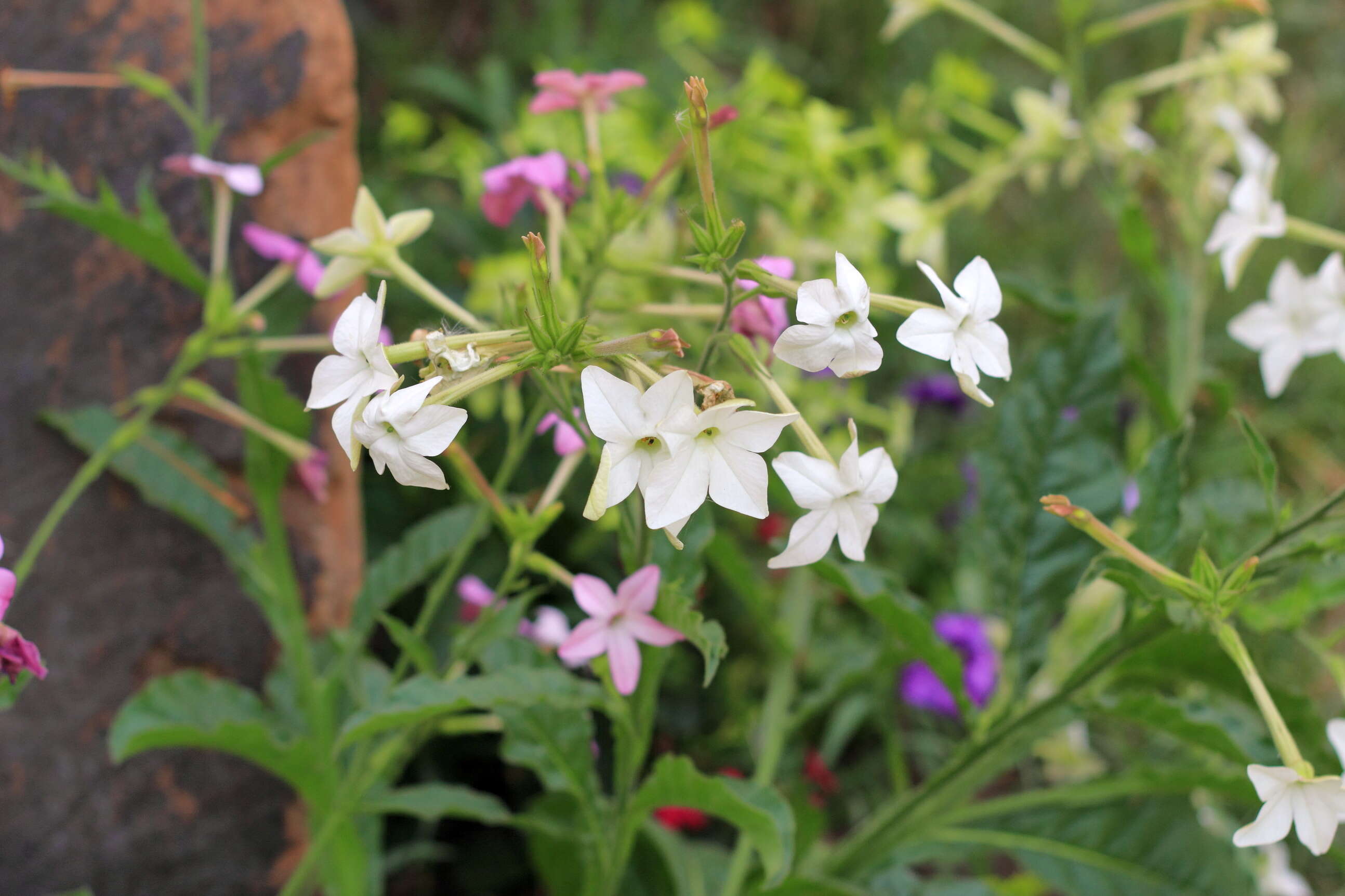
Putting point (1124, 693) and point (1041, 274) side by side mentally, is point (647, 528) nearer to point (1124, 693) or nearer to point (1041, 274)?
point (1124, 693)

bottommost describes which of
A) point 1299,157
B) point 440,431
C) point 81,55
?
point 1299,157

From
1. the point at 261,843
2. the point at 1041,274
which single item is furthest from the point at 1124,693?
the point at 1041,274

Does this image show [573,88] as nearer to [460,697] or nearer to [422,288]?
[422,288]

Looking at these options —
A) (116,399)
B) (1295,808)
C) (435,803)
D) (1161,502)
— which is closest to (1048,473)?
(1161,502)

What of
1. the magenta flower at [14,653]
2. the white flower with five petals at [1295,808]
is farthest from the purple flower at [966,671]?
the magenta flower at [14,653]

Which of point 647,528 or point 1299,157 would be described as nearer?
point 647,528

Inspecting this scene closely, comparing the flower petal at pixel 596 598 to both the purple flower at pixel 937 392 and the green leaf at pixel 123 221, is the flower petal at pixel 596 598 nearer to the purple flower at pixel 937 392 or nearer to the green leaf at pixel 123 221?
the green leaf at pixel 123 221

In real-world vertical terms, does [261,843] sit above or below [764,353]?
below

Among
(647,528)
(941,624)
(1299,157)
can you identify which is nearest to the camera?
(647,528)
